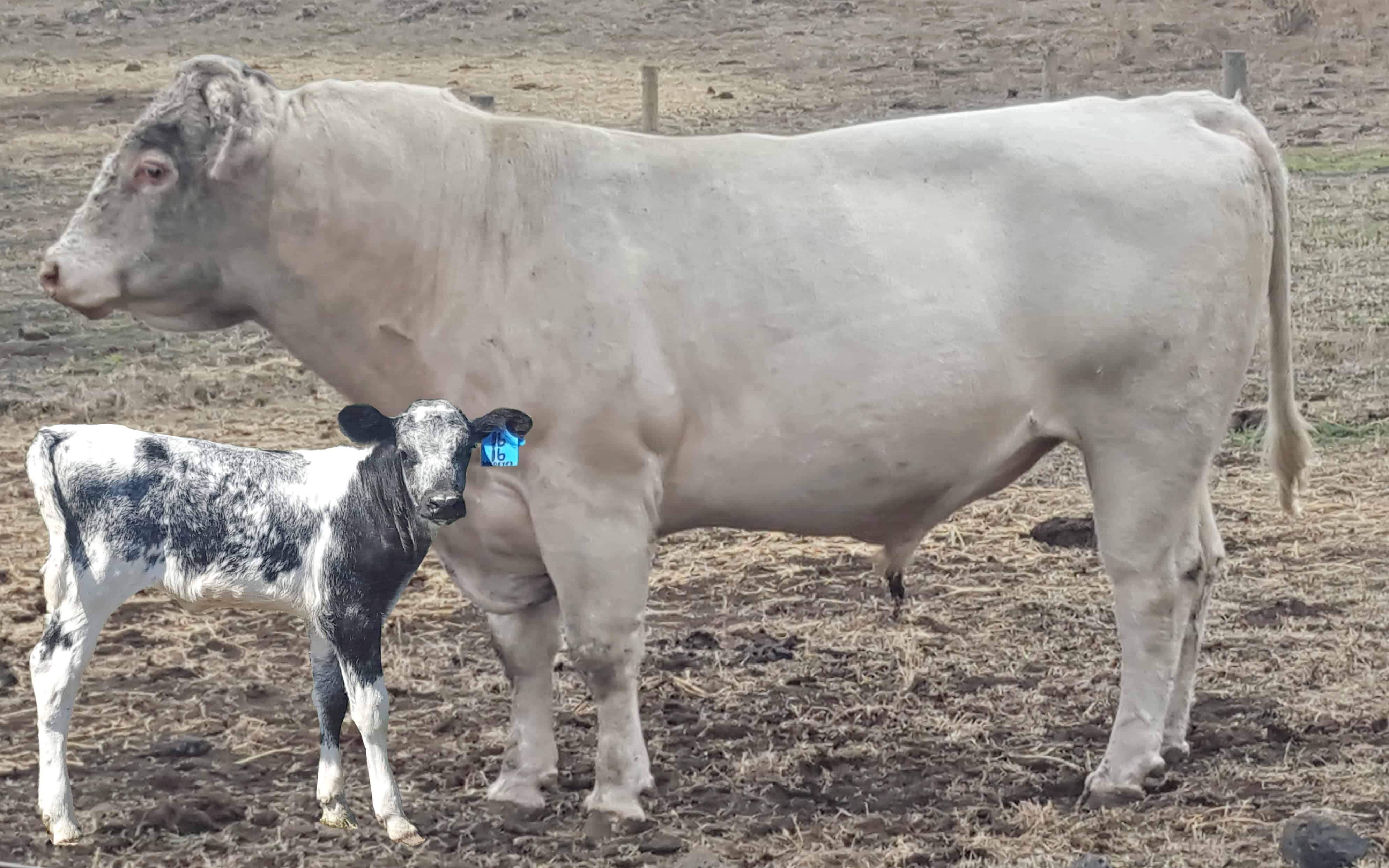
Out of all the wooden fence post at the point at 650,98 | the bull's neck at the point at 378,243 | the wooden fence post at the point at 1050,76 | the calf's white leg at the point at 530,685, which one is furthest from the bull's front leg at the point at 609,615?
the wooden fence post at the point at 1050,76

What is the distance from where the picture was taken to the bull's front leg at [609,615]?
4.39 metres

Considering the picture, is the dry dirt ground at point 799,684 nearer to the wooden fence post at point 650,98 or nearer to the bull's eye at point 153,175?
the bull's eye at point 153,175

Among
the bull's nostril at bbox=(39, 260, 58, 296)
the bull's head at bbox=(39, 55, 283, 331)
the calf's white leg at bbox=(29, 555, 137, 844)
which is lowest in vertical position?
the calf's white leg at bbox=(29, 555, 137, 844)

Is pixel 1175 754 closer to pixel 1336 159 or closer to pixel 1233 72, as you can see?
pixel 1233 72

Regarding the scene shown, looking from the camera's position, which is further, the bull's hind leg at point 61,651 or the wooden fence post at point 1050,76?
the wooden fence post at point 1050,76

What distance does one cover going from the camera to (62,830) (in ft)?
13.1

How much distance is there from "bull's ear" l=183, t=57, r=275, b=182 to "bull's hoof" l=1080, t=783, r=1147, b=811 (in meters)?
2.65

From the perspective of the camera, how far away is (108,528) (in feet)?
12.5

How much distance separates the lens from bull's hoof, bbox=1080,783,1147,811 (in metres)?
4.64

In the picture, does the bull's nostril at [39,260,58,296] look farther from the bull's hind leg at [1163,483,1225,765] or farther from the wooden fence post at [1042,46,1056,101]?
the wooden fence post at [1042,46,1056,101]

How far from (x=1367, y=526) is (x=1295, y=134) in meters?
9.50

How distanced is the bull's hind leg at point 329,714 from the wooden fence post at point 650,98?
10.6 meters

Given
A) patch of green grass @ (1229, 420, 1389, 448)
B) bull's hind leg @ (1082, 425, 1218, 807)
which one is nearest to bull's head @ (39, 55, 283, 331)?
bull's hind leg @ (1082, 425, 1218, 807)

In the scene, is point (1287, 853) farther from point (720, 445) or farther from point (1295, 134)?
point (1295, 134)
